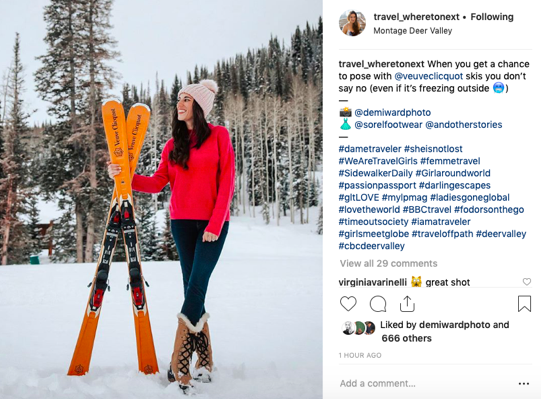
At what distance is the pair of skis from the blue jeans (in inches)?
7.8

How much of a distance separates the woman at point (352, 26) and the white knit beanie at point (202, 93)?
652 mm

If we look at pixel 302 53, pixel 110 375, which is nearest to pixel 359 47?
pixel 110 375

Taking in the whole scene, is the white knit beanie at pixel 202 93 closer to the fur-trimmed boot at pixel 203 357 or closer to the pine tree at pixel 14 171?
the fur-trimmed boot at pixel 203 357

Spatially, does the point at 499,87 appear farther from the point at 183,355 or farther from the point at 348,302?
the point at 183,355

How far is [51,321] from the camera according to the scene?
3383 millimetres

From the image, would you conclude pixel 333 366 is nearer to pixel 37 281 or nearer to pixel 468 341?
pixel 468 341

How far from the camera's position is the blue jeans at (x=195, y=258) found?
188 cm

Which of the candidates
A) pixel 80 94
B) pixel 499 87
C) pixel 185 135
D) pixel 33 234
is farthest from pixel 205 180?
pixel 33 234

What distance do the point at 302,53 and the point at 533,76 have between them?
1543 cm

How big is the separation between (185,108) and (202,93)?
9 centimetres

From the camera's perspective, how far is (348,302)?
64.8 inches

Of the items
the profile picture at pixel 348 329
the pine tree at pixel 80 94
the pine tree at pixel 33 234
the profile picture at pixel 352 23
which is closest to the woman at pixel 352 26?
the profile picture at pixel 352 23

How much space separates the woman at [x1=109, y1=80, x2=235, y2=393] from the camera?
188 cm

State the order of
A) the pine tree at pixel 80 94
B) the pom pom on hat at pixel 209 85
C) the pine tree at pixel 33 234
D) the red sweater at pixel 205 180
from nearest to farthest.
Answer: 1. the red sweater at pixel 205 180
2. the pom pom on hat at pixel 209 85
3. the pine tree at pixel 80 94
4. the pine tree at pixel 33 234
